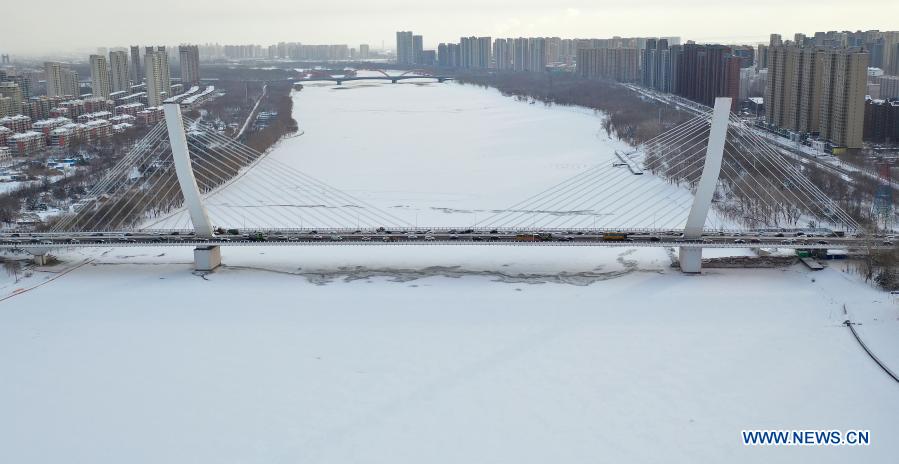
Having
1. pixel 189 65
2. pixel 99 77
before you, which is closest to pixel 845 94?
pixel 99 77

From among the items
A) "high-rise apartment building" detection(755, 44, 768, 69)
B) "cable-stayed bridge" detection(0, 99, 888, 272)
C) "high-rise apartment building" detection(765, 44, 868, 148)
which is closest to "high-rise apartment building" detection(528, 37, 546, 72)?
"high-rise apartment building" detection(755, 44, 768, 69)

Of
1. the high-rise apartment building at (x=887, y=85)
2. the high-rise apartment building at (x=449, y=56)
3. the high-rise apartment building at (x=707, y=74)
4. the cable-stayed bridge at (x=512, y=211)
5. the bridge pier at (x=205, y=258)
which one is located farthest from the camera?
the high-rise apartment building at (x=449, y=56)

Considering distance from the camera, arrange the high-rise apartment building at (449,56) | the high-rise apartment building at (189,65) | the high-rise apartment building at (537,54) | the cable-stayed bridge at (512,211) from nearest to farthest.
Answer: the cable-stayed bridge at (512,211)
the high-rise apartment building at (189,65)
the high-rise apartment building at (537,54)
the high-rise apartment building at (449,56)

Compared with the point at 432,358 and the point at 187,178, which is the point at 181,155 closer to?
the point at 187,178

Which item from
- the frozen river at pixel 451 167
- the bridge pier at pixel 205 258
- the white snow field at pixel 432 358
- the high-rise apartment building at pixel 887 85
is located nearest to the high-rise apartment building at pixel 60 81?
the frozen river at pixel 451 167

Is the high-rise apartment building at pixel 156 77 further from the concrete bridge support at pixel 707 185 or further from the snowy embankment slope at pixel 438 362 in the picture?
the concrete bridge support at pixel 707 185
